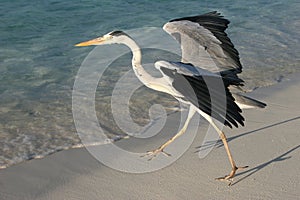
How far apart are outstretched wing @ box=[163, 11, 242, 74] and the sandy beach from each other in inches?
32.6

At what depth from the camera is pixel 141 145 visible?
5234 mm

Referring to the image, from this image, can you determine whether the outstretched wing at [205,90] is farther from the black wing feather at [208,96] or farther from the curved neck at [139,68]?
the curved neck at [139,68]

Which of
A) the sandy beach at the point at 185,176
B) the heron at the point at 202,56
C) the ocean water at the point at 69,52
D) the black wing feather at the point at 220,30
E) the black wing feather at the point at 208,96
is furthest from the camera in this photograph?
the ocean water at the point at 69,52

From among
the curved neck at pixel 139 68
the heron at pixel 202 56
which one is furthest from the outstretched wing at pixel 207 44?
the curved neck at pixel 139 68

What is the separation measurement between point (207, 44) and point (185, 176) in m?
1.40

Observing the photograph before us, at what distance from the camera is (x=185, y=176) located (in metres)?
4.45

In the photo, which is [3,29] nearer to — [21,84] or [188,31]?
[21,84]

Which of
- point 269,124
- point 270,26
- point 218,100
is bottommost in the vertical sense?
point 270,26

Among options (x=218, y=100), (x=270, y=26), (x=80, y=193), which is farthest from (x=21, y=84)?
(x=270, y=26)

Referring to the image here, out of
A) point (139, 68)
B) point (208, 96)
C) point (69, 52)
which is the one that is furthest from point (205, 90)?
point (69, 52)

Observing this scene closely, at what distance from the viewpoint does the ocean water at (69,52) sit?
571cm

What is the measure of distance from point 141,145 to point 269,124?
1.48m

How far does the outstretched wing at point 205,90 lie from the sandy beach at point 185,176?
2.42ft

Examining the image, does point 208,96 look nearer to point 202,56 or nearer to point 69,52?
point 202,56
